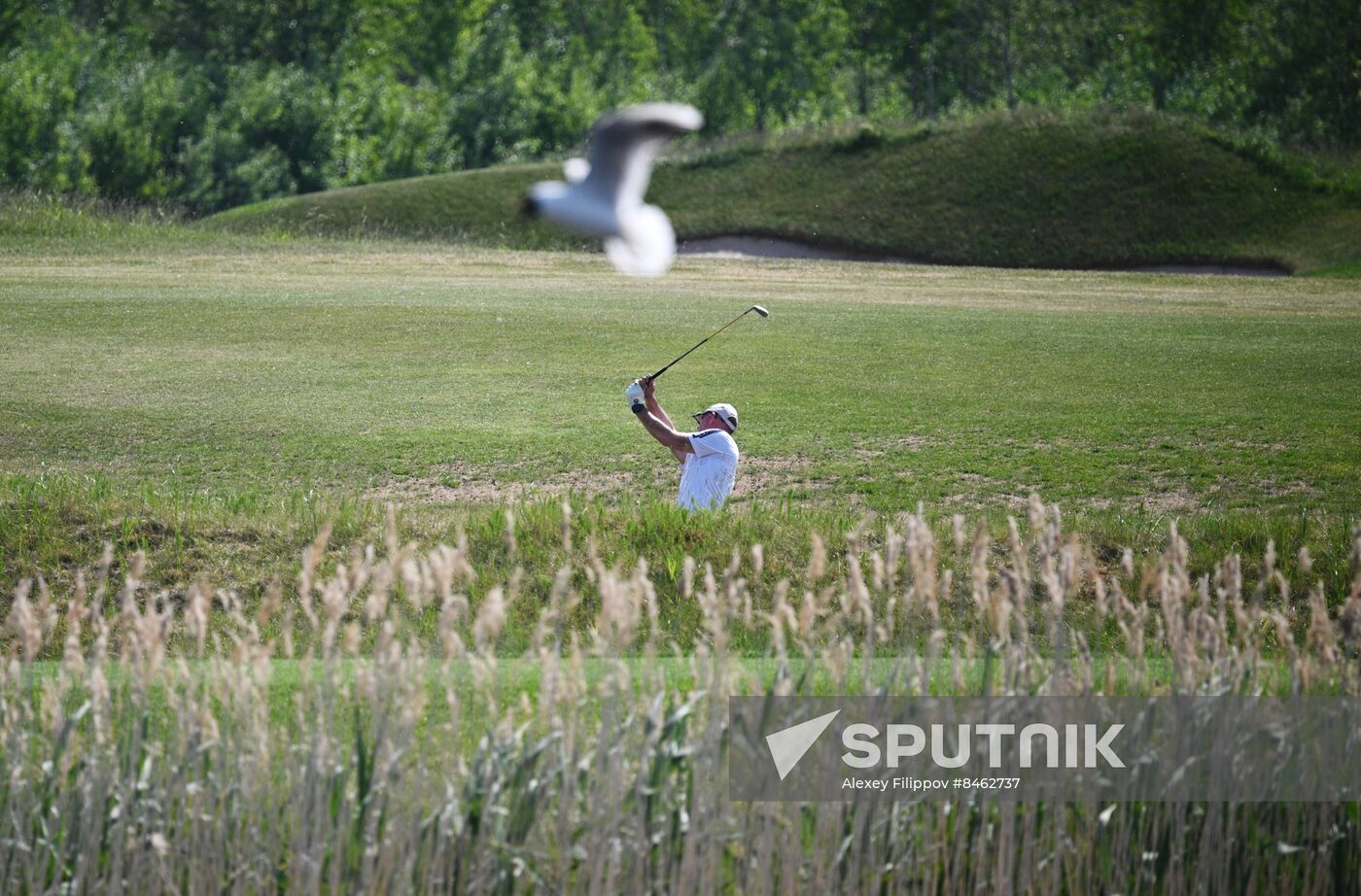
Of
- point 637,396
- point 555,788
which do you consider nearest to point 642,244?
point 555,788

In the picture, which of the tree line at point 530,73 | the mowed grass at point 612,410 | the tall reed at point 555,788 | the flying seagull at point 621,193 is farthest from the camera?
the tree line at point 530,73

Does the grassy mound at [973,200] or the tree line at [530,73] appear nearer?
the grassy mound at [973,200]

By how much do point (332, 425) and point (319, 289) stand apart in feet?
33.0

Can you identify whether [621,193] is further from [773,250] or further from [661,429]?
[773,250]

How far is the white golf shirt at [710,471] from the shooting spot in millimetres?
11477

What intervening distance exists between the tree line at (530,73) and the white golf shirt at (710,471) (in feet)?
145

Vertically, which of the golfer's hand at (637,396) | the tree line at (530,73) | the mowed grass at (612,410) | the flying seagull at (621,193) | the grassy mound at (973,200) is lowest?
the mowed grass at (612,410)

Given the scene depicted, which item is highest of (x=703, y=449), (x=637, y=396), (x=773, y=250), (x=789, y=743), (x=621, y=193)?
(x=621, y=193)

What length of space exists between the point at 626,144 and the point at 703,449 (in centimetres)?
727

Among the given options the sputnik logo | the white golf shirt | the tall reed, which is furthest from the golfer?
the sputnik logo

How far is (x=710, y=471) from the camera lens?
1159 centimetres

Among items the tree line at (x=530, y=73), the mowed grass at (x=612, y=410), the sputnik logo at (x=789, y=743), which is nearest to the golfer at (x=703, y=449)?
the mowed grass at (x=612, y=410)

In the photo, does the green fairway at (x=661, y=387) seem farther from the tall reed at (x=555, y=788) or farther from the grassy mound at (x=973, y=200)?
the grassy mound at (x=973, y=200)

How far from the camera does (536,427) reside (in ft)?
52.5
